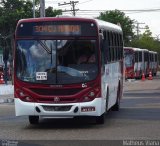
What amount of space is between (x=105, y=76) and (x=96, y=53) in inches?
47.5

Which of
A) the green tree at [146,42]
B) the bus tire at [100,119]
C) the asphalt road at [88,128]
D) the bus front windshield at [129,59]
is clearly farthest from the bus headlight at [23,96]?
the green tree at [146,42]

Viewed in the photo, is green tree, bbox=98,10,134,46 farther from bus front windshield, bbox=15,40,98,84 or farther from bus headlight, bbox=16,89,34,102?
bus headlight, bbox=16,89,34,102

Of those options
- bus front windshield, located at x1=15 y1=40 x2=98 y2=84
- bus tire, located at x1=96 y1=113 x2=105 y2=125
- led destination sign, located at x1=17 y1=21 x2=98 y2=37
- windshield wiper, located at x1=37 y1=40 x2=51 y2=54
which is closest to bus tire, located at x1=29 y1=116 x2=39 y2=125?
bus front windshield, located at x1=15 y1=40 x2=98 y2=84

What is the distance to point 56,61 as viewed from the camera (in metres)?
16.1

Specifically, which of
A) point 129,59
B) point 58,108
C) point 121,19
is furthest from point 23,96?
point 121,19

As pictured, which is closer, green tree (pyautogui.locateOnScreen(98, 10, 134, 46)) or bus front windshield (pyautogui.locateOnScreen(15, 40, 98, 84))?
bus front windshield (pyautogui.locateOnScreen(15, 40, 98, 84))

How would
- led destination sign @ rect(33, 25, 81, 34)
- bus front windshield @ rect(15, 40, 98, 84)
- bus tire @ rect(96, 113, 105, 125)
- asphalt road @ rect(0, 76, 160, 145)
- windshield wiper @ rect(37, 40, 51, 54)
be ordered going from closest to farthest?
asphalt road @ rect(0, 76, 160, 145) < bus front windshield @ rect(15, 40, 98, 84) < windshield wiper @ rect(37, 40, 51, 54) < led destination sign @ rect(33, 25, 81, 34) < bus tire @ rect(96, 113, 105, 125)

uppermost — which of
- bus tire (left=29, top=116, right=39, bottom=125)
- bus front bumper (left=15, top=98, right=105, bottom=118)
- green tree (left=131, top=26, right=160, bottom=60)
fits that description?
bus front bumper (left=15, top=98, right=105, bottom=118)

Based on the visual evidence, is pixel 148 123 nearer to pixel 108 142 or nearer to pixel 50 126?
Answer: pixel 50 126

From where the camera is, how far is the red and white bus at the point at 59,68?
15914 millimetres

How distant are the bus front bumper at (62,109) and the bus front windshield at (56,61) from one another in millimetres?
598

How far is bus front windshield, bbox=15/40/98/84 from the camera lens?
16031 millimetres

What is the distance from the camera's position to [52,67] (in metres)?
16.1

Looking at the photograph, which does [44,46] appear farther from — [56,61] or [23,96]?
[23,96]
